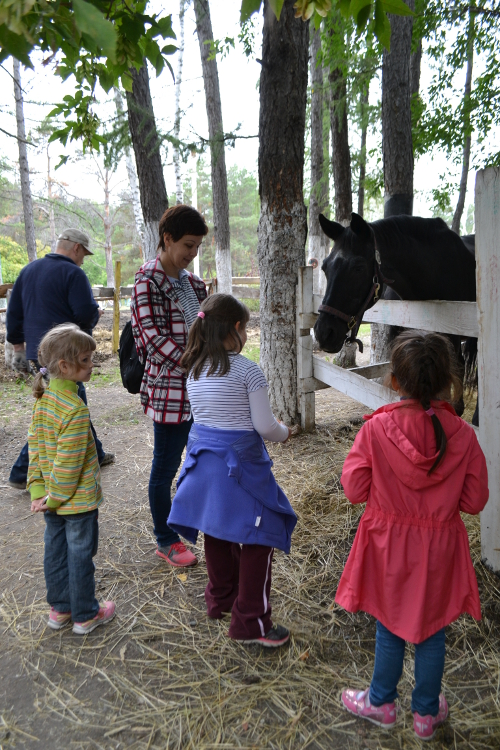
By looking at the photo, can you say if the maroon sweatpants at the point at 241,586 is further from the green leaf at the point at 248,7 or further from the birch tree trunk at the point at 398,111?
the birch tree trunk at the point at 398,111

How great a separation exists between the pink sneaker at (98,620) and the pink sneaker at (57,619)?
8cm

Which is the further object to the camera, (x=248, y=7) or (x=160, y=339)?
(x=160, y=339)

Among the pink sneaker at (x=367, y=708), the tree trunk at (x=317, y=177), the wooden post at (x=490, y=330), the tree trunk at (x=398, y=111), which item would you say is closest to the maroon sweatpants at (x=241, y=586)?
the pink sneaker at (x=367, y=708)

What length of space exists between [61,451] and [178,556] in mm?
1202

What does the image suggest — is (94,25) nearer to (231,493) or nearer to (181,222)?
(181,222)

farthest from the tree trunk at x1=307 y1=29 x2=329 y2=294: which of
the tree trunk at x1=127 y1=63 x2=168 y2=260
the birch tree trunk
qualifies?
the tree trunk at x1=127 y1=63 x2=168 y2=260

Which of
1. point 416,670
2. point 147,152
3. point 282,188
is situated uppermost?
point 147,152

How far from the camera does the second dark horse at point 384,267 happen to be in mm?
3146

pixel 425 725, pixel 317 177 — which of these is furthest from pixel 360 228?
pixel 317 177

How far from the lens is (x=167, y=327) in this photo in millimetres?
2666

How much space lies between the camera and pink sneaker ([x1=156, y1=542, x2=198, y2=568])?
2949 millimetres

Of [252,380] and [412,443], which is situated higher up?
[252,380]

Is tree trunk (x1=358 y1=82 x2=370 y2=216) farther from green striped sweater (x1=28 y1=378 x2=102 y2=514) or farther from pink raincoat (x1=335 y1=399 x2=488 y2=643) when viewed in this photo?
pink raincoat (x1=335 y1=399 x2=488 y2=643)

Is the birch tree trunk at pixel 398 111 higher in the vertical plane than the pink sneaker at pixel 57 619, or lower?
higher
